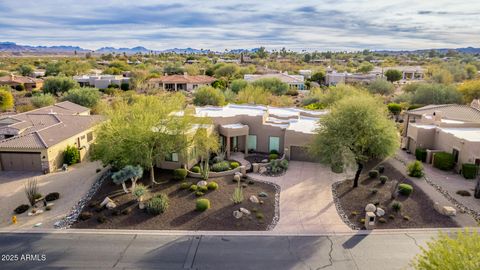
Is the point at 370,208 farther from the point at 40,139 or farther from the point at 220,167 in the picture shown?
the point at 40,139

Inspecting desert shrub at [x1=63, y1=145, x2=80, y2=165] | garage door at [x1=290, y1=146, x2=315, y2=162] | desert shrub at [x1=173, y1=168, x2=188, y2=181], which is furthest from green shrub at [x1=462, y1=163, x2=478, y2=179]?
desert shrub at [x1=63, y1=145, x2=80, y2=165]

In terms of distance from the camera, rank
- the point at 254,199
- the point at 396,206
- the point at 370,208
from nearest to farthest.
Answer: the point at 370,208, the point at 396,206, the point at 254,199

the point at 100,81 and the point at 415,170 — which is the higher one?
the point at 100,81

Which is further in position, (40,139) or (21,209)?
(40,139)

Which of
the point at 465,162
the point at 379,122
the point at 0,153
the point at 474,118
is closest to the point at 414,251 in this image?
the point at 379,122

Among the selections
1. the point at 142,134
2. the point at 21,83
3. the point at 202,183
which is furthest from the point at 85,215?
the point at 21,83

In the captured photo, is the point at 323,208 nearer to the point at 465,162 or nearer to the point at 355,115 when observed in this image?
the point at 355,115

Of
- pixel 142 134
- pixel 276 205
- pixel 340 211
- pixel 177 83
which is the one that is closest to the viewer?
pixel 340 211
